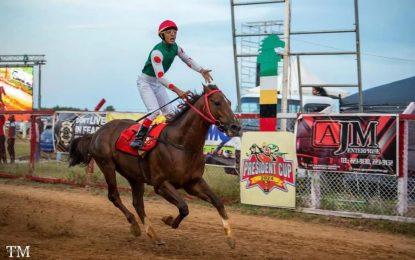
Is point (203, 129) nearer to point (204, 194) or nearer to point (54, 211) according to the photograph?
point (204, 194)

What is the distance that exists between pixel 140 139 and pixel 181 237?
69.8 inches

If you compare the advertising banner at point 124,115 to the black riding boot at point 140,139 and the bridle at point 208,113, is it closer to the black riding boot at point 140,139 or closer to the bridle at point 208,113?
the black riding boot at point 140,139

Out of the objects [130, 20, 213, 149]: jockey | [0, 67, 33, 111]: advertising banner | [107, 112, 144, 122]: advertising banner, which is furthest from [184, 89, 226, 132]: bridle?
[0, 67, 33, 111]: advertising banner

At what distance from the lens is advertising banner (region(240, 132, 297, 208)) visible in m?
11.0

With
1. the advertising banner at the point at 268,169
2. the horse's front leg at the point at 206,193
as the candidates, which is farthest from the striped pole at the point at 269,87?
the horse's front leg at the point at 206,193

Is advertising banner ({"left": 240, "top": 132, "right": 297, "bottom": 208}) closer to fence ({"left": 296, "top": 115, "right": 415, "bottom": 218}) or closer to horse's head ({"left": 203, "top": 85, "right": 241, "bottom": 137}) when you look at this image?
fence ({"left": 296, "top": 115, "right": 415, "bottom": 218})

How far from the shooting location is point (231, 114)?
7355 millimetres

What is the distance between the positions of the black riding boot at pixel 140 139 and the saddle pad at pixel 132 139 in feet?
0.26

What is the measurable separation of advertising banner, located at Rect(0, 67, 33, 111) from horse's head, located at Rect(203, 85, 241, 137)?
4940 cm

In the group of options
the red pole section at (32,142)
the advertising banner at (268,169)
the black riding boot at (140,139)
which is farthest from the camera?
the red pole section at (32,142)

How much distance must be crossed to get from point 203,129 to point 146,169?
1.23 metres

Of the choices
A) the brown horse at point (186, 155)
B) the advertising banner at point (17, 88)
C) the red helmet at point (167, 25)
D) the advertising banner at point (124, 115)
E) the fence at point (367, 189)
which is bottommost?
the fence at point (367, 189)

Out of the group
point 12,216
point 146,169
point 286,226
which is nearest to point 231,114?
point 146,169

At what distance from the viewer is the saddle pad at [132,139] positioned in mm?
8133
